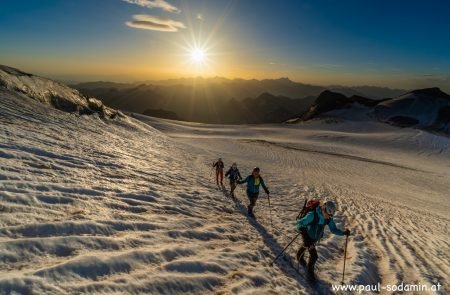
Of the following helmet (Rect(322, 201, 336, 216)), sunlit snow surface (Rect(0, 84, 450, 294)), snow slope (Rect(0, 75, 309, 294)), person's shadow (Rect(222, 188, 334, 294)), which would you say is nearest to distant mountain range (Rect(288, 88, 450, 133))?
sunlit snow surface (Rect(0, 84, 450, 294))

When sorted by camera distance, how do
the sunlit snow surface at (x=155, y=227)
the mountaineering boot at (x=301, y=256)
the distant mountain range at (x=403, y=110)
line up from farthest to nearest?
the distant mountain range at (x=403, y=110) < the mountaineering boot at (x=301, y=256) < the sunlit snow surface at (x=155, y=227)

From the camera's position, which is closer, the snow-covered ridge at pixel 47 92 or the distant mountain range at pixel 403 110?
the snow-covered ridge at pixel 47 92

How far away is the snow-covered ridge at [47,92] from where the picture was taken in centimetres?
1906

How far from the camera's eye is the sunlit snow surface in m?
Answer: 4.93

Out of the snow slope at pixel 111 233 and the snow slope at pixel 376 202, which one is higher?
the snow slope at pixel 111 233

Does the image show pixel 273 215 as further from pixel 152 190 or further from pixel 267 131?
pixel 267 131

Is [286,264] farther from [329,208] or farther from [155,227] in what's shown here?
[155,227]

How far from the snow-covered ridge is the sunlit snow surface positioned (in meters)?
2.12

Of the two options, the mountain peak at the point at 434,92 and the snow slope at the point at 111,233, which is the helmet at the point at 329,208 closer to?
the snow slope at the point at 111,233

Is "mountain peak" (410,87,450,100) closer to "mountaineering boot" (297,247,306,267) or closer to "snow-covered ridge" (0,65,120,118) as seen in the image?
"snow-covered ridge" (0,65,120,118)

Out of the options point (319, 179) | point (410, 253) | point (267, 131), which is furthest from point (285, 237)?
point (267, 131)

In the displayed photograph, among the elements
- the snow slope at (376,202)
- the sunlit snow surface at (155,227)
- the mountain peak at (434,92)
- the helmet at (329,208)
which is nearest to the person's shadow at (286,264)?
the sunlit snow surface at (155,227)

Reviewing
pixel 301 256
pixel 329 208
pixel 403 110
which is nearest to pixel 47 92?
pixel 301 256

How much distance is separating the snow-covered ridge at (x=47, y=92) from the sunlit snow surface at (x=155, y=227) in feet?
6.96
